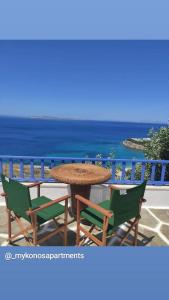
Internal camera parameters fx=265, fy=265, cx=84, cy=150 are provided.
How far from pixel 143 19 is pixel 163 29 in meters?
0.36

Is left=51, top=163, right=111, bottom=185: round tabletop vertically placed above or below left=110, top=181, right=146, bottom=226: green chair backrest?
above

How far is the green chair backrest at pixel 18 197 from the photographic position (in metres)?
3.36

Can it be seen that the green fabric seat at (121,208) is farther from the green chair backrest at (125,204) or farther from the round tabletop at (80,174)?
the round tabletop at (80,174)

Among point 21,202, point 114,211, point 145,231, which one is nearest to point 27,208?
point 21,202

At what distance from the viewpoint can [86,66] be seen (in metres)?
95.6

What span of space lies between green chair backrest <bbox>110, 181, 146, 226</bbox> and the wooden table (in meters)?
0.82

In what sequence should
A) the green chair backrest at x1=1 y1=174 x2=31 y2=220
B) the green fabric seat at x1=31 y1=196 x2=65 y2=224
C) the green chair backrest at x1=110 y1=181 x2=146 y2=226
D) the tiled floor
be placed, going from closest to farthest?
1. the green chair backrest at x1=110 y1=181 x2=146 y2=226
2. the green chair backrest at x1=1 y1=174 x2=31 y2=220
3. the green fabric seat at x1=31 y1=196 x2=65 y2=224
4. the tiled floor

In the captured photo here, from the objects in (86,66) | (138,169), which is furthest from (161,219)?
(86,66)

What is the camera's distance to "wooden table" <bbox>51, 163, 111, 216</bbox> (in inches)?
163

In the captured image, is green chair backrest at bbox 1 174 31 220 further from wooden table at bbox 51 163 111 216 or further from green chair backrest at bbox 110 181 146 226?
green chair backrest at bbox 110 181 146 226

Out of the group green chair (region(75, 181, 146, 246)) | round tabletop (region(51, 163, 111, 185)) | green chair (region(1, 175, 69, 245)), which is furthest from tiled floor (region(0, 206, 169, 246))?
round tabletop (region(51, 163, 111, 185))

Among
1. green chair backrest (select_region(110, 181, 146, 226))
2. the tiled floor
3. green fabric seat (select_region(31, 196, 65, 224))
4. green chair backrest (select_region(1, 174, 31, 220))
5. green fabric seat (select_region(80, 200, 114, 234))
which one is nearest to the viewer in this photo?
green chair backrest (select_region(110, 181, 146, 226))

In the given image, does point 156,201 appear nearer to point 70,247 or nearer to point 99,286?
point 70,247

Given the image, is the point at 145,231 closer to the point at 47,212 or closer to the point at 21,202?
the point at 47,212
